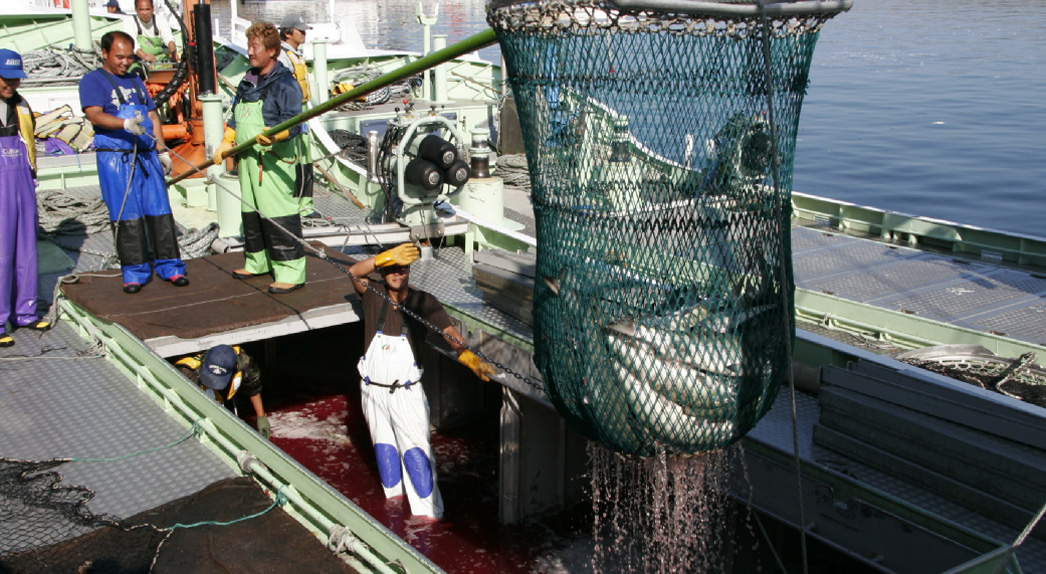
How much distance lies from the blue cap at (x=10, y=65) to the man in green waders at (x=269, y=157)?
1215 millimetres

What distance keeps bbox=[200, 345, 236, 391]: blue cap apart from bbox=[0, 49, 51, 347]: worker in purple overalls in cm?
126

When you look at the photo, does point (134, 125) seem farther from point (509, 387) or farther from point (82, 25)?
point (82, 25)

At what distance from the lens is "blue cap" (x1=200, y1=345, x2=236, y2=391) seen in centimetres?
564

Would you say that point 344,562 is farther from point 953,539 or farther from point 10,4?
point 10,4

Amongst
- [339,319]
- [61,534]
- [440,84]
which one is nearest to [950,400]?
[339,319]

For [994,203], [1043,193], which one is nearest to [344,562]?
[994,203]

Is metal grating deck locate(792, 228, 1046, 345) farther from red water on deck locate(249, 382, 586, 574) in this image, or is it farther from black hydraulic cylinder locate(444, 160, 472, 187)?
red water on deck locate(249, 382, 586, 574)

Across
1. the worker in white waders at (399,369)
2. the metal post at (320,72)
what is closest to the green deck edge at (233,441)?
the worker in white waders at (399,369)

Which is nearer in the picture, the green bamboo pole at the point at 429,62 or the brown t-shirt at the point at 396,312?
the green bamboo pole at the point at 429,62

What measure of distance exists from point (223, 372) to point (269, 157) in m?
1.46

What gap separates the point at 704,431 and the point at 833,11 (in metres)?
1.35

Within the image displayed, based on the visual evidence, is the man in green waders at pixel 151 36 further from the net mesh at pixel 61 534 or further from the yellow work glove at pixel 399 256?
the net mesh at pixel 61 534

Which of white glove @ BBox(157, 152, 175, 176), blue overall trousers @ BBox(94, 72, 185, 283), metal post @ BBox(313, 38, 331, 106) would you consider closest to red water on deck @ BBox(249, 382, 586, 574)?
blue overall trousers @ BBox(94, 72, 185, 283)

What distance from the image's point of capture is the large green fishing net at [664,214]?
279 cm
